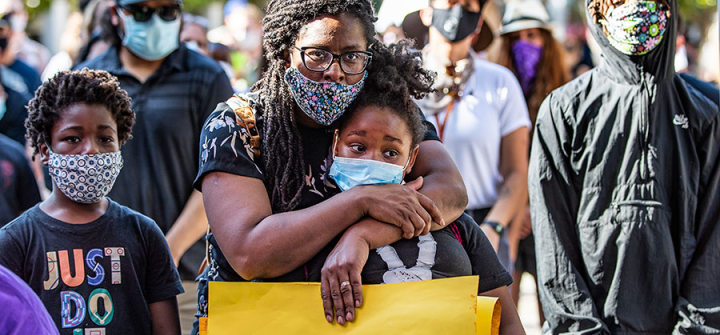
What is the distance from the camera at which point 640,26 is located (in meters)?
3.88

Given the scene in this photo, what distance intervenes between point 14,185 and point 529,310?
5.05 meters

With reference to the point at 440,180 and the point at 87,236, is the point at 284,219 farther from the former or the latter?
the point at 87,236

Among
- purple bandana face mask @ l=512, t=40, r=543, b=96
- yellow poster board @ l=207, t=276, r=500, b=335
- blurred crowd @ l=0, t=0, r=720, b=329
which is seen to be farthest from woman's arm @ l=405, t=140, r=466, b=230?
purple bandana face mask @ l=512, t=40, r=543, b=96

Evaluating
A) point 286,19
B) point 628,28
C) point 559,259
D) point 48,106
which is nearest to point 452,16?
point 628,28

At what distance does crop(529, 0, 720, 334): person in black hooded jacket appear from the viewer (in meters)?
3.70

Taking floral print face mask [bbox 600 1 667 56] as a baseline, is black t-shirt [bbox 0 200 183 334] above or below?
below

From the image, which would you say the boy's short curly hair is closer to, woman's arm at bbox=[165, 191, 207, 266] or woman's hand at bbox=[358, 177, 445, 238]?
woman's arm at bbox=[165, 191, 207, 266]

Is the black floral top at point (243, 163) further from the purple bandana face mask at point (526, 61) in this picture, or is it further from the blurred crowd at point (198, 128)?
the purple bandana face mask at point (526, 61)

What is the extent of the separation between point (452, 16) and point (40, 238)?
2918 mm

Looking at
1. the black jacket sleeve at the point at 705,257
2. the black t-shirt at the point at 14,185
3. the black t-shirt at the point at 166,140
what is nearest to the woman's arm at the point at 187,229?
the black t-shirt at the point at 166,140

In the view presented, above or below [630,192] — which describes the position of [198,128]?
above

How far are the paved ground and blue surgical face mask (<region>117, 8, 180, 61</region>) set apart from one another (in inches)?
149

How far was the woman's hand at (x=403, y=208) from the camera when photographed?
268 centimetres

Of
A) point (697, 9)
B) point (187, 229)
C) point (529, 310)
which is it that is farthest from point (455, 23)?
point (697, 9)
